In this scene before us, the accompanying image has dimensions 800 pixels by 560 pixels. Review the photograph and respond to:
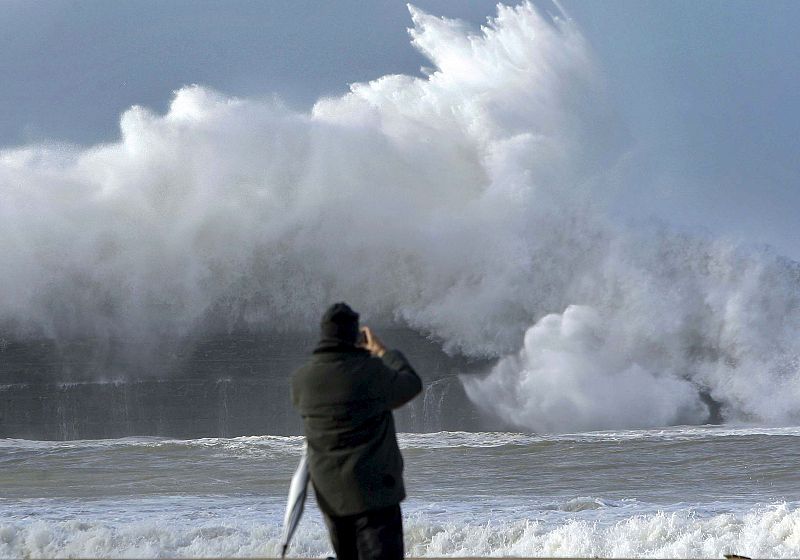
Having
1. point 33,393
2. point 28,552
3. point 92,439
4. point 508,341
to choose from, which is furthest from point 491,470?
point 33,393

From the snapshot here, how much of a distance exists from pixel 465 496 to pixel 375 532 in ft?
27.2

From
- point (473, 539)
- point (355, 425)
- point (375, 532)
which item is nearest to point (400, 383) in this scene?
point (355, 425)

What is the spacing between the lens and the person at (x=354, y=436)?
3.29 metres

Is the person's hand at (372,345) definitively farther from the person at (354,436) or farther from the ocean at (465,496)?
the ocean at (465,496)

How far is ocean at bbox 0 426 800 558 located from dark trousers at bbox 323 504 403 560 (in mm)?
4882

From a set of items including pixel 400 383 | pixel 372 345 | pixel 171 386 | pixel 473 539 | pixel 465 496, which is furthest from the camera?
pixel 171 386

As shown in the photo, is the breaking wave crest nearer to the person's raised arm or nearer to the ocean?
the ocean

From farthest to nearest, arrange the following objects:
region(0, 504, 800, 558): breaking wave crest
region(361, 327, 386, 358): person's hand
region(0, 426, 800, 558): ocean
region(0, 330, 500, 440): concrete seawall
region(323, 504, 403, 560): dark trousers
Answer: region(0, 330, 500, 440): concrete seawall, region(0, 426, 800, 558): ocean, region(0, 504, 800, 558): breaking wave crest, region(361, 327, 386, 358): person's hand, region(323, 504, 403, 560): dark trousers

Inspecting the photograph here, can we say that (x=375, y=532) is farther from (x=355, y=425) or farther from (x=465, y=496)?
(x=465, y=496)

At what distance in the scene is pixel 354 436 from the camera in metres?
3.32

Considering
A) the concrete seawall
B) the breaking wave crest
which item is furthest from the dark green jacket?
the concrete seawall

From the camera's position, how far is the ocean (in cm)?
826

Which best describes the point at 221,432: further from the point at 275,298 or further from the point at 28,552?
the point at 28,552

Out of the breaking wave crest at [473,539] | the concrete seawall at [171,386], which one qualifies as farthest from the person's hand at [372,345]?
the concrete seawall at [171,386]
